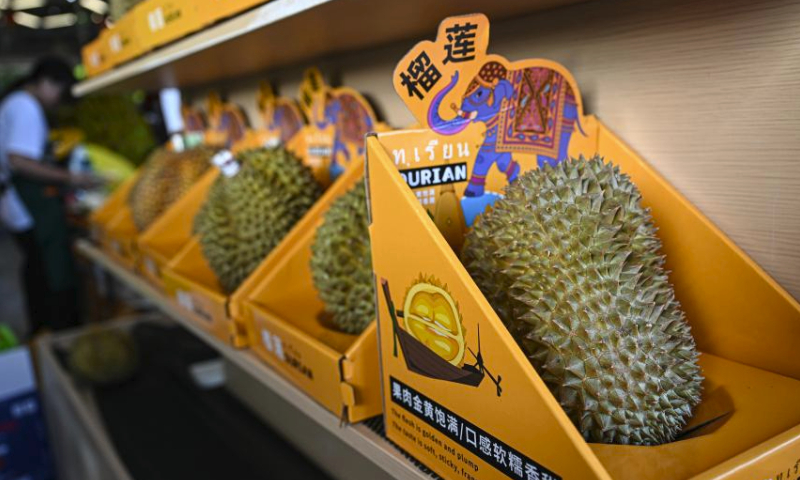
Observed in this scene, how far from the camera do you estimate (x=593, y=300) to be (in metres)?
0.67

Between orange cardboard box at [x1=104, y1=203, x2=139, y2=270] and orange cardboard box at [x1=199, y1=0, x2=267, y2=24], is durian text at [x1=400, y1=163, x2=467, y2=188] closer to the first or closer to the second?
orange cardboard box at [x1=199, y1=0, x2=267, y2=24]

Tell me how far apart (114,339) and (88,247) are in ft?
1.42

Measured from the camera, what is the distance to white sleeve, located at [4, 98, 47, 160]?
330 cm

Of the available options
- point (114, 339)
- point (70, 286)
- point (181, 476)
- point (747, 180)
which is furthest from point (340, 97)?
point (70, 286)

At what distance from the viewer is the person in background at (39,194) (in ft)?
10.9

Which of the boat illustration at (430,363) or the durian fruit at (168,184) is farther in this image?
the durian fruit at (168,184)

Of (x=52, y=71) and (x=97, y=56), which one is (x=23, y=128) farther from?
(x=97, y=56)

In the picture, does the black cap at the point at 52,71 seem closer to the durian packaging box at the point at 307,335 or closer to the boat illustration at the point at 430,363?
the durian packaging box at the point at 307,335

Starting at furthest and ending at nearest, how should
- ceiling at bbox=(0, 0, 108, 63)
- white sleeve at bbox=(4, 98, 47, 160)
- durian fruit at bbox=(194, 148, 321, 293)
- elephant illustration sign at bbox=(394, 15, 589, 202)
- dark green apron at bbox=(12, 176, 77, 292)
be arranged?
1. ceiling at bbox=(0, 0, 108, 63)
2. dark green apron at bbox=(12, 176, 77, 292)
3. white sleeve at bbox=(4, 98, 47, 160)
4. durian fruit at bbox=(194, 148, 321, 293)
5. elephant illustration sign at bbox=(394, 15, 589, 202)

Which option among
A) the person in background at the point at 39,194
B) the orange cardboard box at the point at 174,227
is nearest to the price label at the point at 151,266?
the orange cardboard box at the point at 174,227

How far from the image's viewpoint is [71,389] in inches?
84.2

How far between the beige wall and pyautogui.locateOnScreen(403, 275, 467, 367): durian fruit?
478mm

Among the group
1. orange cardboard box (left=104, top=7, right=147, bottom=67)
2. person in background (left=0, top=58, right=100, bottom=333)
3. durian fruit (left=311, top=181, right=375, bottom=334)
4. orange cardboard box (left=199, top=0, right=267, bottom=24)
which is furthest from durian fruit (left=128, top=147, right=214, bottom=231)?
person in background (left=0, top=58, right=100, bottom=333)

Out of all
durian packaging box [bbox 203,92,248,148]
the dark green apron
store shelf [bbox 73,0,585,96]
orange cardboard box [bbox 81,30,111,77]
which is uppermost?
orange cardboard box [bbox 81,30,111,77]
